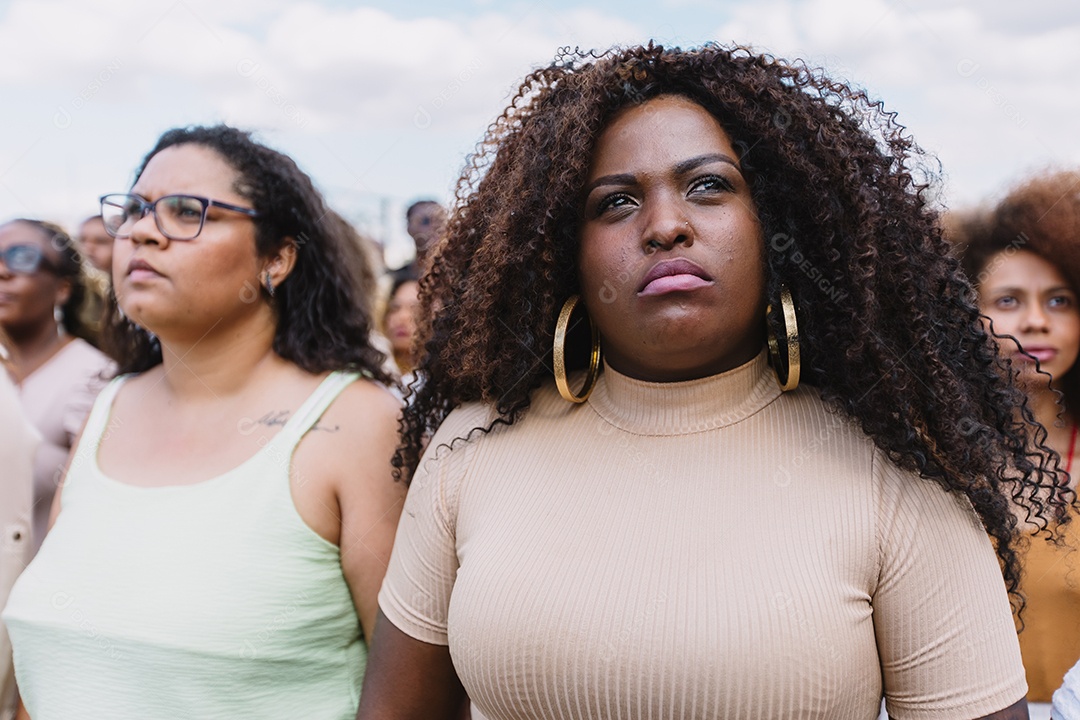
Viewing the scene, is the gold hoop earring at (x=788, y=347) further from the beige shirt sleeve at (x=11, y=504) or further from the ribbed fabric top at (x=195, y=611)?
the beige shirt sleeve at (x=11, y=504)

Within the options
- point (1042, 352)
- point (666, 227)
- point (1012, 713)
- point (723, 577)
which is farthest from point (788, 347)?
point (1042, 352)

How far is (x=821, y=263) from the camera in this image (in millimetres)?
1678

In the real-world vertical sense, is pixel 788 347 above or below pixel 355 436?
above

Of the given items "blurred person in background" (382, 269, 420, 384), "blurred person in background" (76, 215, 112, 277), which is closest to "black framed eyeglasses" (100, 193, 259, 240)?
"blurred person in background" (382, 269, 420, 384)

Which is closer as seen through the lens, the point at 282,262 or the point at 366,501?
the point at 366,501

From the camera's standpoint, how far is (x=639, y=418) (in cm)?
170

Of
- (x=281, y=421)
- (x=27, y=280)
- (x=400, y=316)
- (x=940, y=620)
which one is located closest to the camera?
(x=940, y=620)

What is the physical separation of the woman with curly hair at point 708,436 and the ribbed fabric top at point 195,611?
0.30 metres

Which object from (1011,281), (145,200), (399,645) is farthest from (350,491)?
(1011,281)

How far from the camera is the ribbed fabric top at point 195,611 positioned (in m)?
1.93

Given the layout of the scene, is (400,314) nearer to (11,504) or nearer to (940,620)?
(11,504)

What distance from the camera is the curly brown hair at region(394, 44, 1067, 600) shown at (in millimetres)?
1584

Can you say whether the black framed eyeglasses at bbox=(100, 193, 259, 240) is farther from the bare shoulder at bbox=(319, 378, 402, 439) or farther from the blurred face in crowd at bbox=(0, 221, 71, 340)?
the blurred face in crowd at bbox=(0, 221, 71, 340)

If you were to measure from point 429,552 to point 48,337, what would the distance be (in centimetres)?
292
